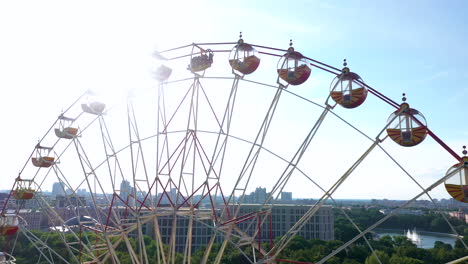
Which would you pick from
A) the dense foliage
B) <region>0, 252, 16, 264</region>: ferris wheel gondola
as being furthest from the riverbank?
<region>0, 252, 16, 264</region>: ferris wheel gondola

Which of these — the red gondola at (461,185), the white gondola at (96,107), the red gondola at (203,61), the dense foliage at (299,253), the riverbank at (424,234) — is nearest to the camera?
the red gondola at (461,185)

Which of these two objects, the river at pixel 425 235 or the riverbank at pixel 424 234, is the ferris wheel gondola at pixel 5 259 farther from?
the river at pixel 425 235

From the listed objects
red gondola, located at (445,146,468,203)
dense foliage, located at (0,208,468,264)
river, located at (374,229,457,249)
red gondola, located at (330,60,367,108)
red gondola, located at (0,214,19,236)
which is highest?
red gondola, located at (330,60,367,108)

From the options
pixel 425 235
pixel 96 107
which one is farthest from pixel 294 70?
pixel 425 235

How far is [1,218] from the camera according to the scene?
24500 mm

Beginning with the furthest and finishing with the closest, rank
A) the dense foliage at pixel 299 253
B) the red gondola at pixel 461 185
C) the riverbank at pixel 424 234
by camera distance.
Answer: the riverbank at pixel 424 234
the dense foliage at pixel 299 253
the red gondola at pixel 461 185

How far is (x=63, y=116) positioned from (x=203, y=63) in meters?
11.5

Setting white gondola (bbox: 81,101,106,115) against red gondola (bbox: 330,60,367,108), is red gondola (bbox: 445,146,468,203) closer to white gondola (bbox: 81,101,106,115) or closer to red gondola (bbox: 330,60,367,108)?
red gondola (bbox: 330,60,367,108)

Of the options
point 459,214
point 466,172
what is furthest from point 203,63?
point 459,214

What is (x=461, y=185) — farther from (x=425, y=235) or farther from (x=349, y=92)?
(x=425, y=235)

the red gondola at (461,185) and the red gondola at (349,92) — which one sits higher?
the red gondola at (349,92)

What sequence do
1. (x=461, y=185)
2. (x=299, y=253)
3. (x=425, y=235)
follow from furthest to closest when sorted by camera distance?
(x=425, y=235) → (x=299, y=253) → (x=461, y=185)

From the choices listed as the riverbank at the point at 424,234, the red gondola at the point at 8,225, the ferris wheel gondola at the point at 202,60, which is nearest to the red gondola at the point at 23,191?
the red gondola at the point at 8,225

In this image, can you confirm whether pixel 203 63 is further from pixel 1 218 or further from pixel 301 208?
pixel 301 208
